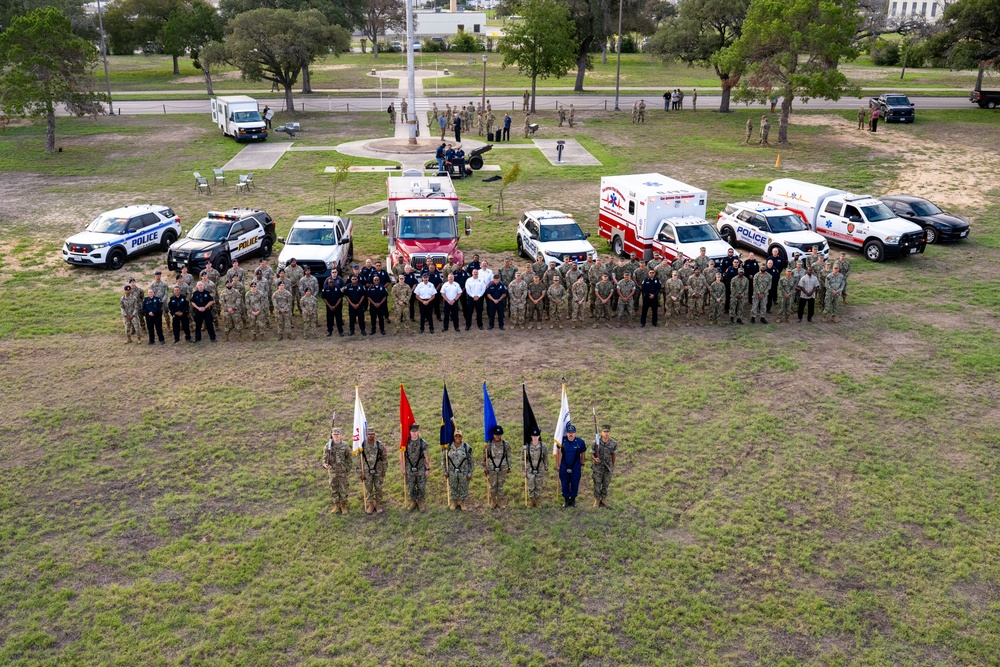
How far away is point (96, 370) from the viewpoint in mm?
16938

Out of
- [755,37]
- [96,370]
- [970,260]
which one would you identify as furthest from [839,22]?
[96,370]

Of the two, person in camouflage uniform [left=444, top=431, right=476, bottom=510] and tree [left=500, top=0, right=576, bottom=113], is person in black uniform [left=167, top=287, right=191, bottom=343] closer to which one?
person in camouflage uniform [left=444, top=431, right=476, bottom=510]

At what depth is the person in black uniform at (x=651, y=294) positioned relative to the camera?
19.2 metres

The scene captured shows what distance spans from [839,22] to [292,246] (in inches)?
1187

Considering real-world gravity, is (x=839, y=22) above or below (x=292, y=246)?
above

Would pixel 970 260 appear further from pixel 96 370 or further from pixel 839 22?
pixel 96 370

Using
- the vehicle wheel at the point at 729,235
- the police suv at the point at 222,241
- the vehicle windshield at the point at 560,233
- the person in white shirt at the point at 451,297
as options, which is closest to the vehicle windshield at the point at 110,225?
the police suv at the point at 222,241

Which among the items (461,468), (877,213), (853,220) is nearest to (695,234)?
(853,220)

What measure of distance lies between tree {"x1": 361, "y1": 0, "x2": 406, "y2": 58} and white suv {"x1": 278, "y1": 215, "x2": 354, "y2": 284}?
73.7 meters

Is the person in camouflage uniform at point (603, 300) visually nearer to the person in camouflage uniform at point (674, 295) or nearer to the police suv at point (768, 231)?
the person in camouflage uniform at point (674, 295)

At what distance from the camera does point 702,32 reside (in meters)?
50.0

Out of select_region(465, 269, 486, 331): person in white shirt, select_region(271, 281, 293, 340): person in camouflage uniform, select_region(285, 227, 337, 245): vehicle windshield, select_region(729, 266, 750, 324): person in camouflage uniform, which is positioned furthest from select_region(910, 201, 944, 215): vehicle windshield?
select_region(271, 281, 293, 340): person in camouflage uniform

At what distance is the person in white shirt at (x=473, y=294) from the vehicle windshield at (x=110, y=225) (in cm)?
1142

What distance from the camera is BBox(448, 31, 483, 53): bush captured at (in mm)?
102250
